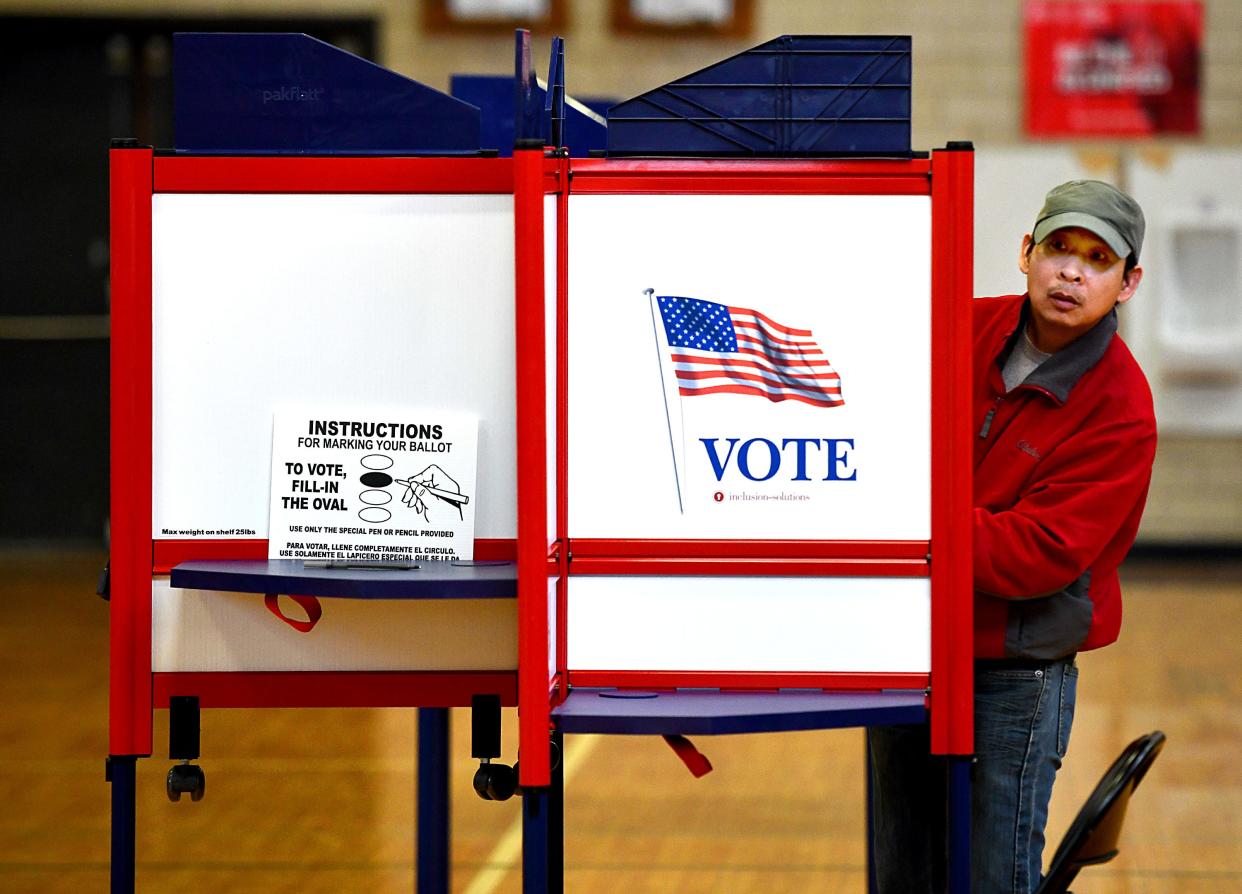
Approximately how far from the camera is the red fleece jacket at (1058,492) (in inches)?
76.8

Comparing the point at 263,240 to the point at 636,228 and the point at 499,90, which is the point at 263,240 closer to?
the point at 636,228

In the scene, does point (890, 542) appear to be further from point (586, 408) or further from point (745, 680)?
point (586, 408)

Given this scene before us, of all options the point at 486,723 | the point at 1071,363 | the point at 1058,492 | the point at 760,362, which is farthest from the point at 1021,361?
the point at 486,723

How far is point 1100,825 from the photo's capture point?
1.81 m

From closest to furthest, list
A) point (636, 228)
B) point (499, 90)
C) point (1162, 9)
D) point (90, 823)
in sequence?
1. point (636, 228)
2. point (499, 90)
3. point (90, 823)
4. point (1162, 9)

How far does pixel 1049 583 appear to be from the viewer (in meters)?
1.97

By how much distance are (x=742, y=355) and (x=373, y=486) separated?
0.50 m

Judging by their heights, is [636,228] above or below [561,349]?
above

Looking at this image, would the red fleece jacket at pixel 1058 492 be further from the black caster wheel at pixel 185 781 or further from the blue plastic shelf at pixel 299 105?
the black caster wheel at pixel 185 781

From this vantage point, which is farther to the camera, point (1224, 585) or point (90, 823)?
point (1224, 585)

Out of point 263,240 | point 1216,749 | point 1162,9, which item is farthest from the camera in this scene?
point 1162,9

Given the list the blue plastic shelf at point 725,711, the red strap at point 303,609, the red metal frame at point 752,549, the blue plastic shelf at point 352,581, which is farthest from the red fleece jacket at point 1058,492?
the red strap at point 303,609

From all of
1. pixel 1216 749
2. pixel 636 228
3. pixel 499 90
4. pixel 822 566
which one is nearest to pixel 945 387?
pixel 822 566

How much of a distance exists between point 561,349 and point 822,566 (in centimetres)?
42
